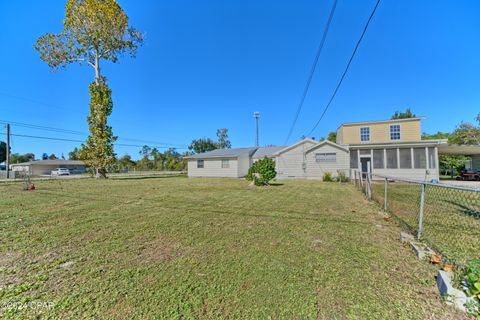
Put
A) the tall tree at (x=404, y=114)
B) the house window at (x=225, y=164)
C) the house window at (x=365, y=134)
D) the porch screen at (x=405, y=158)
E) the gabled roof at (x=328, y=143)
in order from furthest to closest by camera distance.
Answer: the tall tree at (x=404, y=114), the house window at (x=225, y=164), the house window at (x=365, y=134), the gabled roof at (x=328, y=143), the porch screen at (x=405, y=158)

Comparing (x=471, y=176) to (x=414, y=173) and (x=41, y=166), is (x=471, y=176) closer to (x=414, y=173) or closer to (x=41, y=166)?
(x=414, y=173)

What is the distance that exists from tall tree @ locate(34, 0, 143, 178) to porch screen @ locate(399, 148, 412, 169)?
24.8 meters

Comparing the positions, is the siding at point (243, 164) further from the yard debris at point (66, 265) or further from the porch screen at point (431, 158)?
the yard debris at point (66, 265)

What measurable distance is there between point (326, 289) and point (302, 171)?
17127mm

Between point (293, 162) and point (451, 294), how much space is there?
1745 cm

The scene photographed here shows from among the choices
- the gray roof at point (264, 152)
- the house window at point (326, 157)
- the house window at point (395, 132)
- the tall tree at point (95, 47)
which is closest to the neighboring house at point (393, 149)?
the house window at point (395, 132)

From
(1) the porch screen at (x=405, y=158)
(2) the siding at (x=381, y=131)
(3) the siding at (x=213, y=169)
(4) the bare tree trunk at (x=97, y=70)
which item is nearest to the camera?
(1) the porch screen at (x=405, y=158)

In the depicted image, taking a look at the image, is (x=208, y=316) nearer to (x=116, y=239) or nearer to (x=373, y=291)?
(x=373, y=291)

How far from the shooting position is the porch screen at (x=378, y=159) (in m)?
15.8

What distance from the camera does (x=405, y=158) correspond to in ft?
49.6

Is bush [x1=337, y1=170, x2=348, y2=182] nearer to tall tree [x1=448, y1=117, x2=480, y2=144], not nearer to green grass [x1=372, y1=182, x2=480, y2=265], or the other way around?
green grass [x1=372, y1=182, x2=480, y2=265]

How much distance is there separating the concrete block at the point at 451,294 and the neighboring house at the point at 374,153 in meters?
15.7

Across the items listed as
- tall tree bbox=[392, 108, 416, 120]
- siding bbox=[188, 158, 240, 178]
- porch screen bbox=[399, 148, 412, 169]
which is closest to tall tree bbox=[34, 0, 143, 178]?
siding bbox=[188, 158, 240, 178]

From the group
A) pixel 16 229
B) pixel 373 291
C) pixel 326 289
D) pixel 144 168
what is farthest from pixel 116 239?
pixel 144 168
